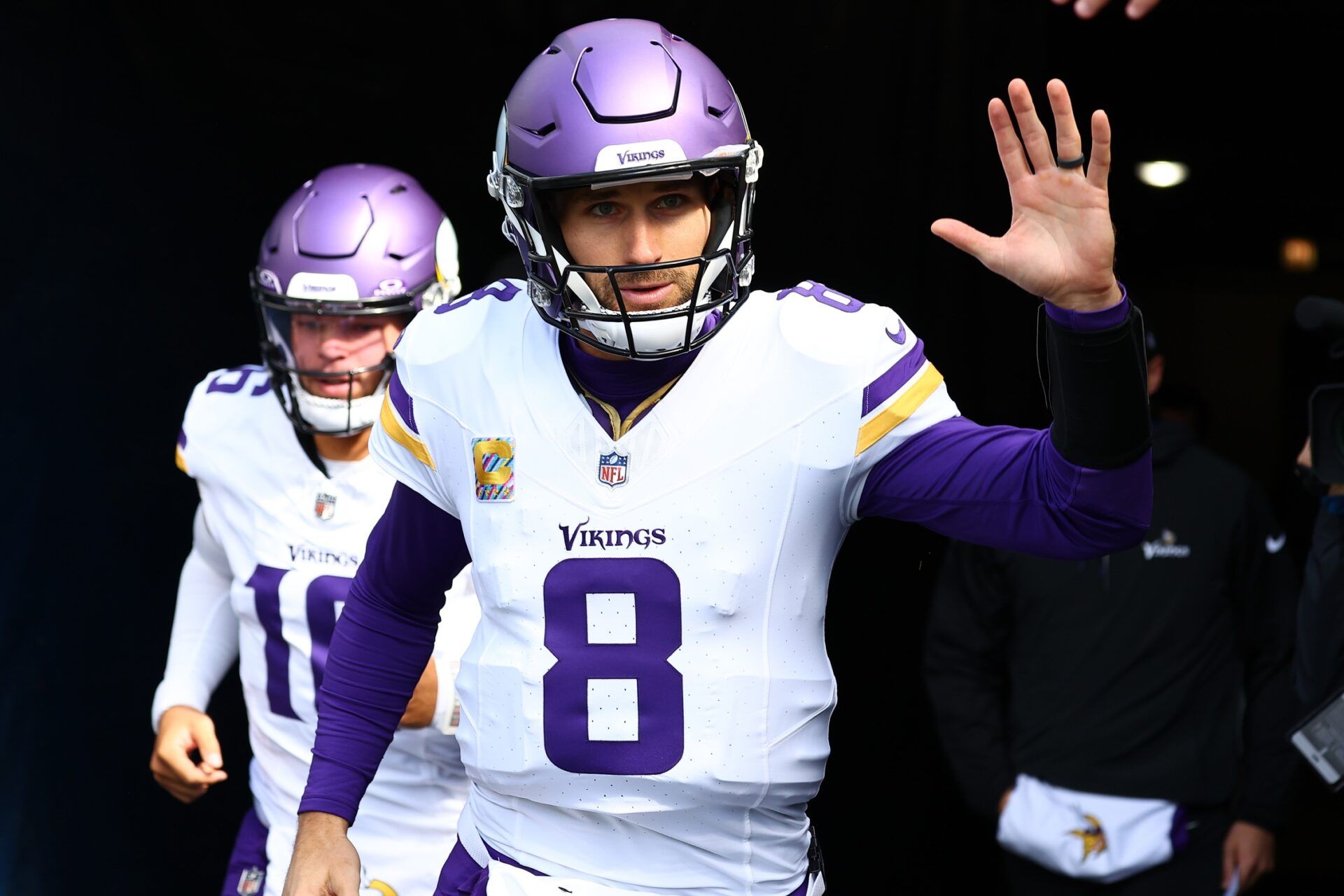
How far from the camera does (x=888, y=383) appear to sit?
198 cm

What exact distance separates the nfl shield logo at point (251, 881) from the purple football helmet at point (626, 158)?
1.49m

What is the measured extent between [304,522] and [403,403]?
86 centimetres

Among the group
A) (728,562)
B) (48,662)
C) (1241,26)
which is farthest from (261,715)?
(1241,26)

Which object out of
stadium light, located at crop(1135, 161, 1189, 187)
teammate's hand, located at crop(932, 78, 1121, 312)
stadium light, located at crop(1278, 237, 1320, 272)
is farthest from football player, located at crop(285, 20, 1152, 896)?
stadium light, located at crop(1278, 237, 1320, 272)

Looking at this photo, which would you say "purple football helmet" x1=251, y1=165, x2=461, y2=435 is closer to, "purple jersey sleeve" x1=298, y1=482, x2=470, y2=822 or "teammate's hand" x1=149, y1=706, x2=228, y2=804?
"teammate's hand" x1=149, y1=706, x2=228, y2=804

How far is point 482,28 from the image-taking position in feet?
13.8

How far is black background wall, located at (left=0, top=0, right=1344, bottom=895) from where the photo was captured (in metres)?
3.48

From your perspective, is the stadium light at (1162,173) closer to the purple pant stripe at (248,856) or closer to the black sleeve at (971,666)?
the black sleeve at (971,666)

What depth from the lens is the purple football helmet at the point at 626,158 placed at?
2023 mm

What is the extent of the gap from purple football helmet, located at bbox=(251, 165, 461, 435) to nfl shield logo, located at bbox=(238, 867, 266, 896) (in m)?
0.85

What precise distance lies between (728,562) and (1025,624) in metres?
1.71

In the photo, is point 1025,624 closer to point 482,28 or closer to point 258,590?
point 258,590

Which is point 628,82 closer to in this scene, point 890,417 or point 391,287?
point 890,417

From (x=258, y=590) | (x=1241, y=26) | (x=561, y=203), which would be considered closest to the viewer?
(x=561, y=203)
